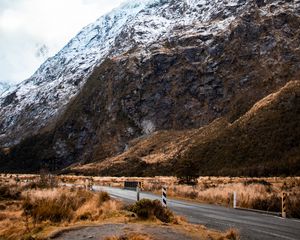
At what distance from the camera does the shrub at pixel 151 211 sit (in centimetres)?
1683

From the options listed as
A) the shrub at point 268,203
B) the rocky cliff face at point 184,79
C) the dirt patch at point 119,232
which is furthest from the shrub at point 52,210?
the rocky cliff face at point 184,79

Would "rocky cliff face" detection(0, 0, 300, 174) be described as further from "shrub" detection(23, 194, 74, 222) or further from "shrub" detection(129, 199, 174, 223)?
"shrub" detection(129, 199, 174, 223)

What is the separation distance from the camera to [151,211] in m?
16.9

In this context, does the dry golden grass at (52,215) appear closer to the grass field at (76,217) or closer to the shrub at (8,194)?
the grass field at (76,217)

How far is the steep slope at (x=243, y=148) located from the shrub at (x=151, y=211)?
5221 centimetres

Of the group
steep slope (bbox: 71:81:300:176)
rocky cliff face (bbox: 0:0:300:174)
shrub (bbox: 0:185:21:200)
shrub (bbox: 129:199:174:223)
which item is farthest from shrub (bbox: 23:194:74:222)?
rocky cliff face (bbox: 0:0:300:174)

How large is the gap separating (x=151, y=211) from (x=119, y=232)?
4275 millimetres

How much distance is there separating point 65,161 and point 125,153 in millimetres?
41742

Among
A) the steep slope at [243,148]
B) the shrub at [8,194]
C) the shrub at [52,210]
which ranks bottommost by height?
the shrub at [52,210]

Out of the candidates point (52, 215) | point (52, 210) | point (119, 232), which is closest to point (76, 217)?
point (52, 215)

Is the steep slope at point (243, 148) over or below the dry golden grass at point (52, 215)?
over

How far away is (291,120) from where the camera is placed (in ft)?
317

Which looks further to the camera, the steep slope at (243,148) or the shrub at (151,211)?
the steep slope at (243,148)

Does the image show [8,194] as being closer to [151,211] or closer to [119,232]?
[151,211]
